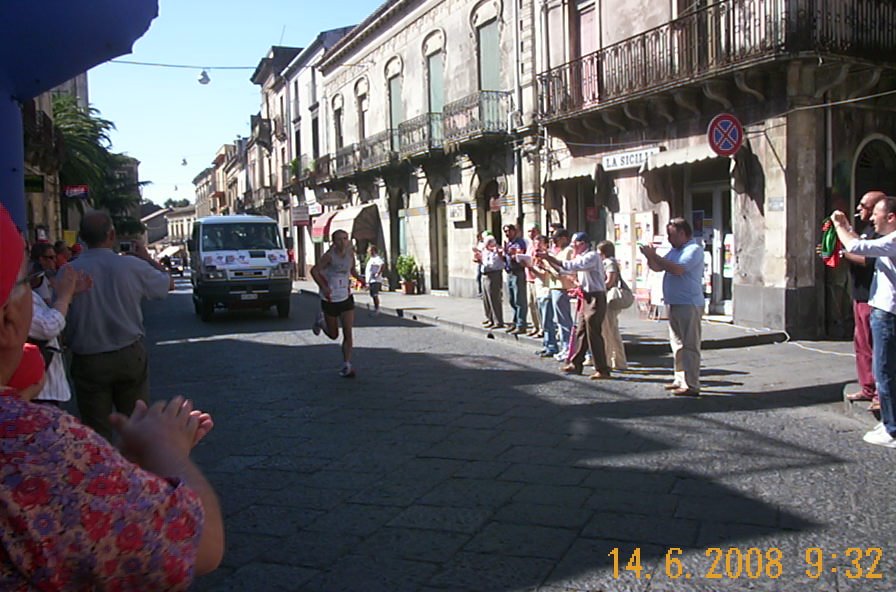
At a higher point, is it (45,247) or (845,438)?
(45,247)

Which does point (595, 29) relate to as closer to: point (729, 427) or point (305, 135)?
point (729, 427)

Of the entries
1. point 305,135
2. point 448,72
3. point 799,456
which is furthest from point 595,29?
point 305,135

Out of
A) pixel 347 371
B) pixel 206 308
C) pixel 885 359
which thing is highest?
pixel 885 359

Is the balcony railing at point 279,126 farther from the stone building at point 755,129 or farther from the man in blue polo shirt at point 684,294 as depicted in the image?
the man in blue polo shirt at point 684,294

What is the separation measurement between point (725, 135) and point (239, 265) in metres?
10.4

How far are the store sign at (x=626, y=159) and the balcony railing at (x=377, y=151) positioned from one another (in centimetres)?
1077

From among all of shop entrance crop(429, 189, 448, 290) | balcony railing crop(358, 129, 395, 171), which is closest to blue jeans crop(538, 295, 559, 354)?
shop entrance crop(429, 189, 448, 290)

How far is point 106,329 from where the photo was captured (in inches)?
188

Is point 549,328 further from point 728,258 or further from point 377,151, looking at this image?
point 377,151

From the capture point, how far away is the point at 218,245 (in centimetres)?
1720

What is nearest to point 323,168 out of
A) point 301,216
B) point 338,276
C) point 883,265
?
point 301,216

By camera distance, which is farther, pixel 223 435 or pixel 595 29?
pixel 595 29

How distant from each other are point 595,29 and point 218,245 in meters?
9.47

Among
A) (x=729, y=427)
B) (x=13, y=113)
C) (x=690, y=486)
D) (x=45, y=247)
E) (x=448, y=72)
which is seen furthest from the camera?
(x=448, y=72)
